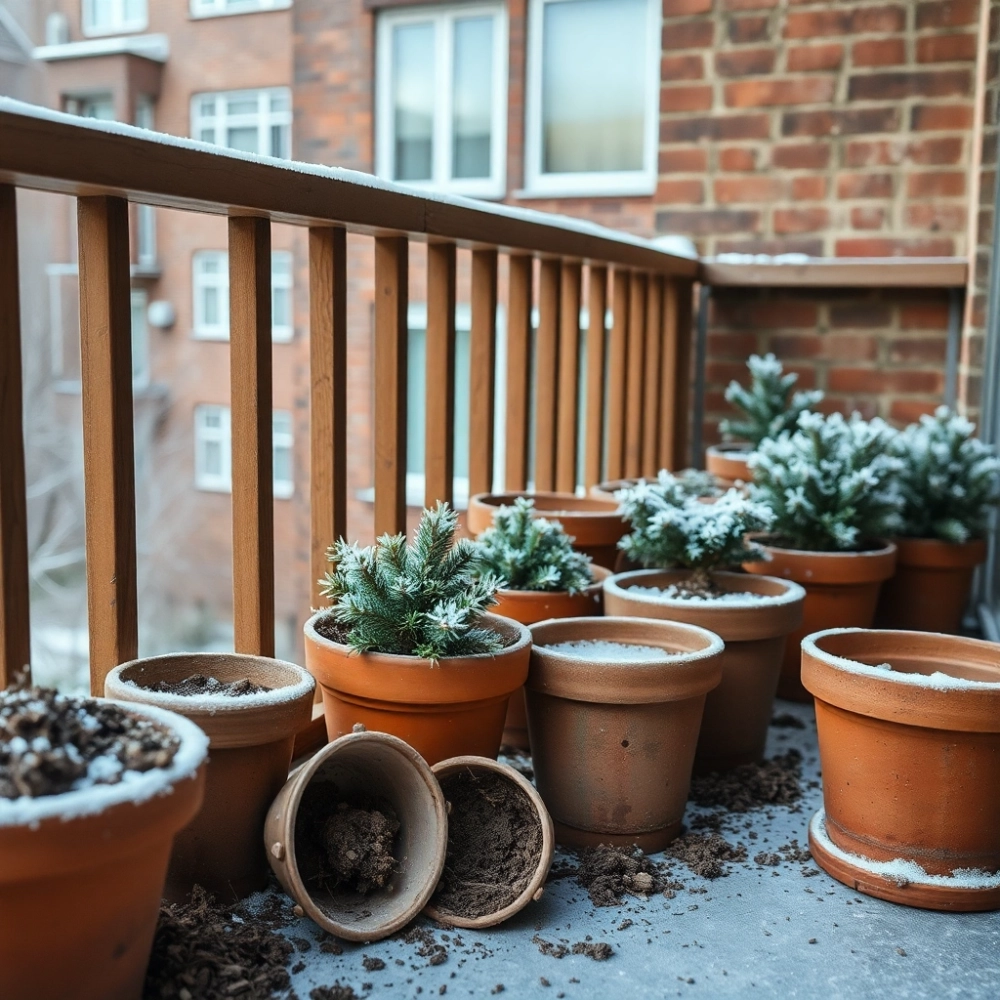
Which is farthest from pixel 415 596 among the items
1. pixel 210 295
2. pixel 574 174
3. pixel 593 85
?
pixel 210 295

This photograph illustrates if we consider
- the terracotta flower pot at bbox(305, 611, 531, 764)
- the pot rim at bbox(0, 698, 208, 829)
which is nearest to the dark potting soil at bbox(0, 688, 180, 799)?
the pot rim at bbox(0, 698, 208, 829)

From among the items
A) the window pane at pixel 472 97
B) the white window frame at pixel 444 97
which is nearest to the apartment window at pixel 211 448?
the white window frame at pixel 444 97

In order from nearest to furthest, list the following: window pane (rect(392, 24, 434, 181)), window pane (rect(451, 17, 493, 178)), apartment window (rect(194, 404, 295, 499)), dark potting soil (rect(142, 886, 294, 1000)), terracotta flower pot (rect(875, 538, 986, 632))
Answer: dark potting soil (rect(142, 886, 294, 1000)), terracotta flower pot (rect(875, 538, 986, 632)), window pane (rect(451, 17, 493, 178)), window pane (rect(392, 24, 434, 181)), apartment window (rect(194, 404, 295, 499))

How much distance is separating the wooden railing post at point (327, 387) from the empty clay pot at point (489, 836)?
471mm

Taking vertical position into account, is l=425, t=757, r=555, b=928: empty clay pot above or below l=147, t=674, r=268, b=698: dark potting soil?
below

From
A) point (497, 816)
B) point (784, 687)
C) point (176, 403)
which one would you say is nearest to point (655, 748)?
point (497, 816)

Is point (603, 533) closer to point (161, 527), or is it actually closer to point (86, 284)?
point (86, 284)

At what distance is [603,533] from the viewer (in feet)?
7.37

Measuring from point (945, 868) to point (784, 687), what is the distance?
2.94ft

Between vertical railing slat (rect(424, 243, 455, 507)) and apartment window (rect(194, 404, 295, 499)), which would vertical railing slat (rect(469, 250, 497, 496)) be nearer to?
vertical railing slat (rect(424, 243, 455, 507))

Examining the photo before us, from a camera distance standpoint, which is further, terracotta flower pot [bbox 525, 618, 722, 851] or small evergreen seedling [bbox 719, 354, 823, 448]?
small evergreen seedling [bbox 719, 354, 823, 448]

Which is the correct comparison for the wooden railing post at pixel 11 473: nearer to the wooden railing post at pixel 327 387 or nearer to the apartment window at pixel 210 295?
the wooden railing post at pixel 327 387

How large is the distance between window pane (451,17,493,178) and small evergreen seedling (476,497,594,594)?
7.93 m

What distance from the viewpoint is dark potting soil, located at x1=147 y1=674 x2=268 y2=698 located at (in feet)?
4.36
